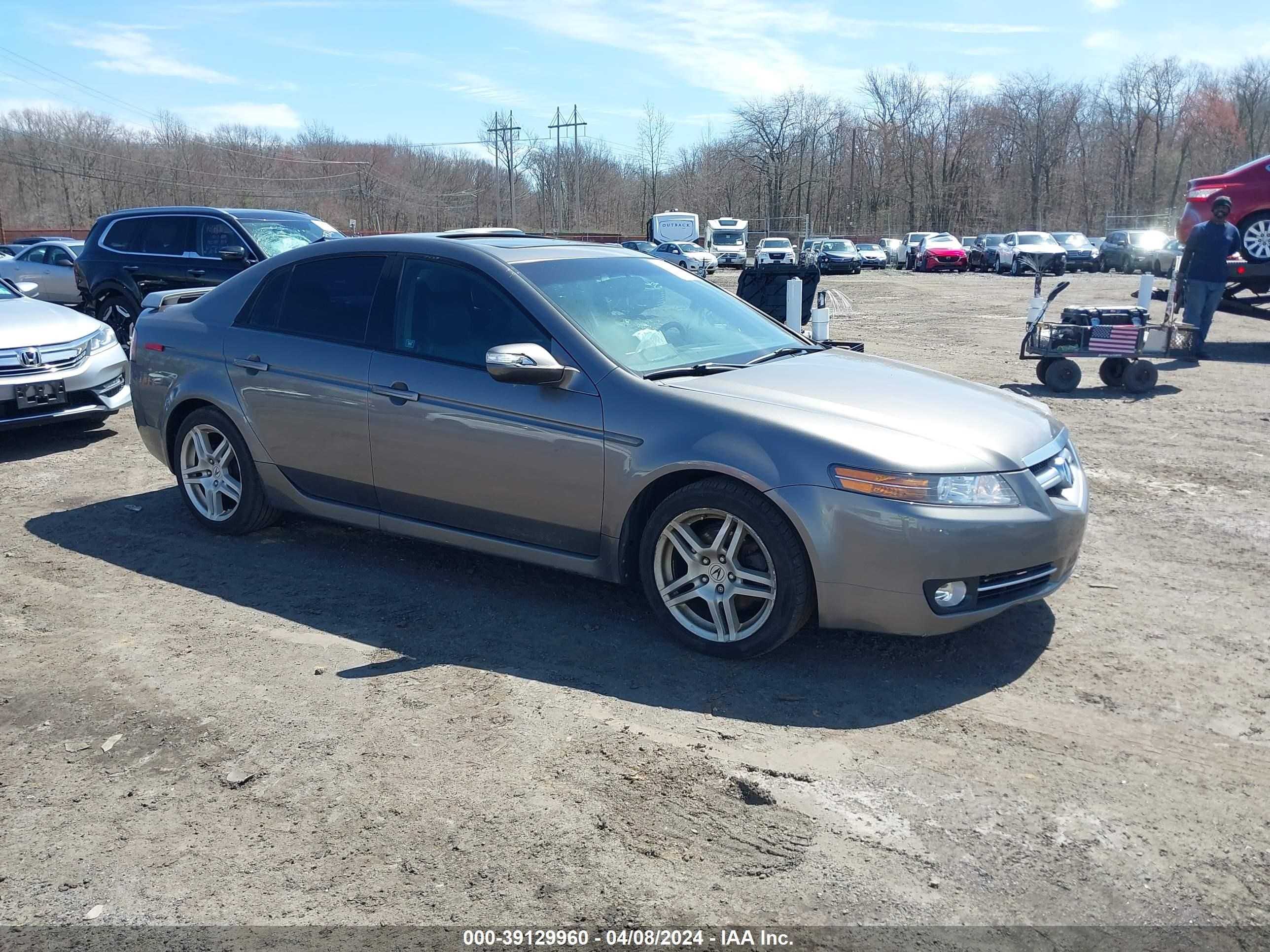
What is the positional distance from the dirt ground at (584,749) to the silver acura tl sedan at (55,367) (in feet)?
8.05

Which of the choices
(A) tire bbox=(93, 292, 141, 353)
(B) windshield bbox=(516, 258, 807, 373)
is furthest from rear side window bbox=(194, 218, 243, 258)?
(B) windshield bbox=(516, 258, 807, 373)

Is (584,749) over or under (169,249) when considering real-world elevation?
under

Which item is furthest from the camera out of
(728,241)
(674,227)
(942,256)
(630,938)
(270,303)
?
(728,241)

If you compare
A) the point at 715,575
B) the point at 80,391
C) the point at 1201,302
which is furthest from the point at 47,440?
the point at 1201,302

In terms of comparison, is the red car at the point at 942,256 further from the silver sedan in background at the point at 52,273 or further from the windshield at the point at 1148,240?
the silver sedan in background at the point at 52,273

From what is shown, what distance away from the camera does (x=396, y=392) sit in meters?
4.81

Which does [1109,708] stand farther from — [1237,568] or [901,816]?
[1237,568]

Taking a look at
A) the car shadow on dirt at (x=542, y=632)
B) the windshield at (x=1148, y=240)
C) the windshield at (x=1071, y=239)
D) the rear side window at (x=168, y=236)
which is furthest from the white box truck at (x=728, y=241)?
the car shadow on dirt at (x=542, y=632)

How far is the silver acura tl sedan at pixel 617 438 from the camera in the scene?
3.80 meters

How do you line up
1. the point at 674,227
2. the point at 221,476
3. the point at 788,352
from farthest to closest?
the point at 674,227 → the point at 221,476 → the point at 788,352

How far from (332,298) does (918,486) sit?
3.16m

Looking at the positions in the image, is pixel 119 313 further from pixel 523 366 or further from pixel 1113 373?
pixel 1113 373

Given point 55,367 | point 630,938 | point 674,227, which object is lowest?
point 630,938

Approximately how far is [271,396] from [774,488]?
9.41 ft
